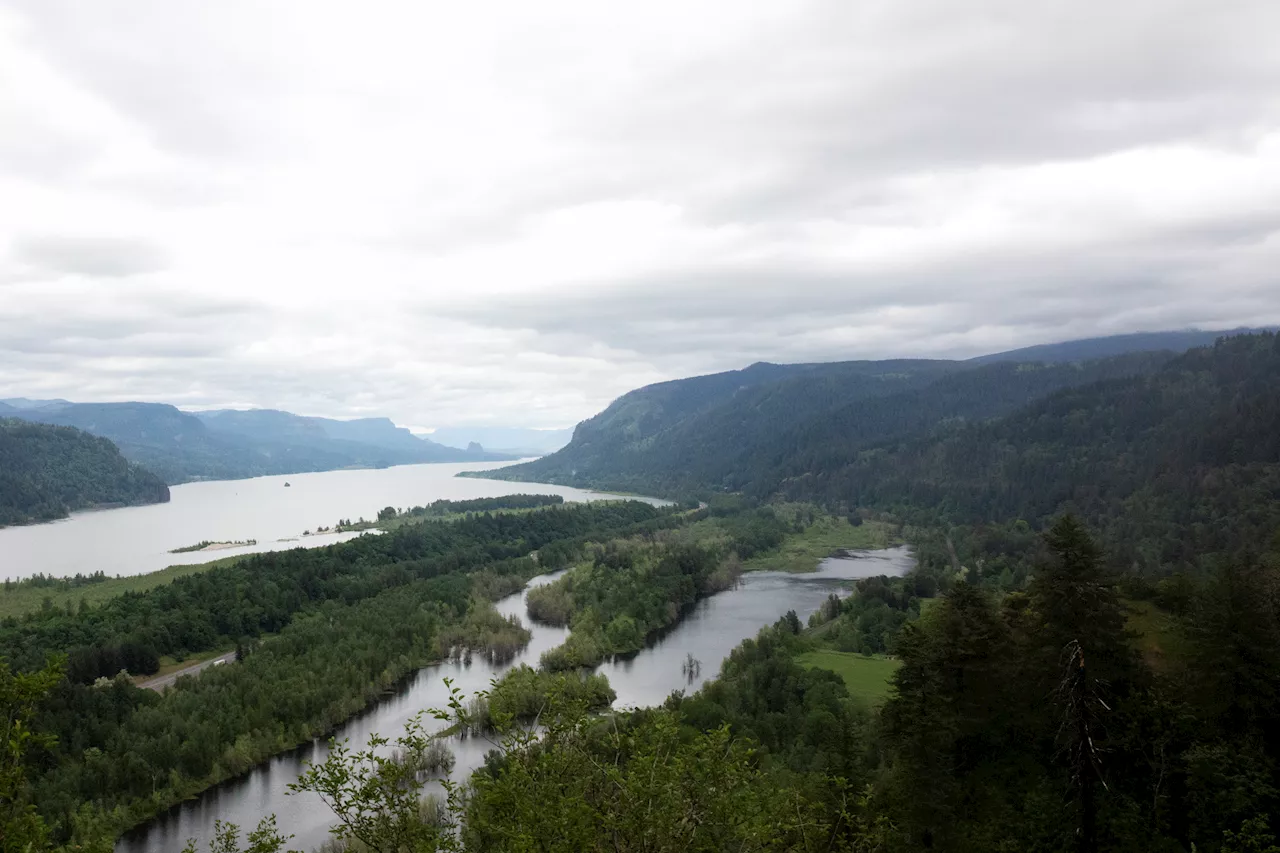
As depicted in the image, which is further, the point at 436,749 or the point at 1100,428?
the point at 1100,428

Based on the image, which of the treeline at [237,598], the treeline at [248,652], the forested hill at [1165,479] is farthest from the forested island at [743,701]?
the forested hill at [1165,479]

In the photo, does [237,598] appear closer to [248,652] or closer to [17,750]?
[248,652]

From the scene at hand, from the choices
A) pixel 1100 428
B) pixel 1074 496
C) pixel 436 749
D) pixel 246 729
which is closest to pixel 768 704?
pixel 436 749

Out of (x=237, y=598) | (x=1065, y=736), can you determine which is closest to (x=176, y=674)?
(x=237, y=598)

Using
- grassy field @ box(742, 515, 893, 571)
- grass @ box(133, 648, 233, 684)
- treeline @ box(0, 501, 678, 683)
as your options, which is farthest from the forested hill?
grass @ box(133, 648, 233, 684)

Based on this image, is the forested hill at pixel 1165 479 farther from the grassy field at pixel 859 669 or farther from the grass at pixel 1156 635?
the grass at pixel 1156 635

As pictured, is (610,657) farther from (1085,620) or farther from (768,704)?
(1085,620)
